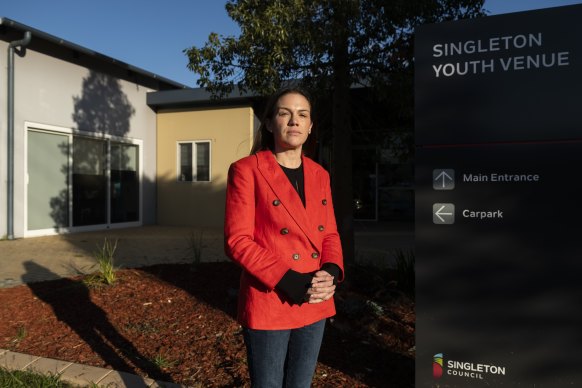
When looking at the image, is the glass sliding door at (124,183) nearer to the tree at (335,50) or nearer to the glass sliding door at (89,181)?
the glass sliding door at (89,181)

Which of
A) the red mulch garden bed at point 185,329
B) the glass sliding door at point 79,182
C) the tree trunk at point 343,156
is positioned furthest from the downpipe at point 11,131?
the tree trunk at point 343,156

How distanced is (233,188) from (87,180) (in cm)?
1196

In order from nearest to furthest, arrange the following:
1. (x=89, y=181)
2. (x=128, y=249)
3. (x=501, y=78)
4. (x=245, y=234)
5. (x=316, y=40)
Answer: (x=245, y=234)
(x=501, y=78)
(x=316, y=40)
(x=128, y=249)
(x=89, y=181)

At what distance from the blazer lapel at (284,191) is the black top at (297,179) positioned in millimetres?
45

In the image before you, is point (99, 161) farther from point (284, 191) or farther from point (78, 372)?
point (284, 191)

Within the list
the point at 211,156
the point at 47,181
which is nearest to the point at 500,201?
the point at 47,181

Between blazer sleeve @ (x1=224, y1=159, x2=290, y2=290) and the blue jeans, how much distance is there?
0.87 feet

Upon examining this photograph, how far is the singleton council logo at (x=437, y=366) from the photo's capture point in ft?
8.32

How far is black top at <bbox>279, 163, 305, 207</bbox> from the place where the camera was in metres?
1.95

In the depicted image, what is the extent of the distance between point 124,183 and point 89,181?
1.27 metres

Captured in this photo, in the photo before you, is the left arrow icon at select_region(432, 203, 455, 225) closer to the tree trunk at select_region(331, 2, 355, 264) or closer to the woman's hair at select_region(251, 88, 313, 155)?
the woman's hair at select_region(251, 88, 313, 155)

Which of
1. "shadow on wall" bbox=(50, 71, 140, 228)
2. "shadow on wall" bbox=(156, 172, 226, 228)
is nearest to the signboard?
"shadow on wall" bbox=(156, 172, 226, 228)

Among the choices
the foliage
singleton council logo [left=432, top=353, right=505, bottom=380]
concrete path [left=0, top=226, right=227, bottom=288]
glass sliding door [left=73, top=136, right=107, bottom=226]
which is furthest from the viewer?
glass sliding door [left=73, top=136, right=107, bottom=226]

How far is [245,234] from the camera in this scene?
5.77ft
